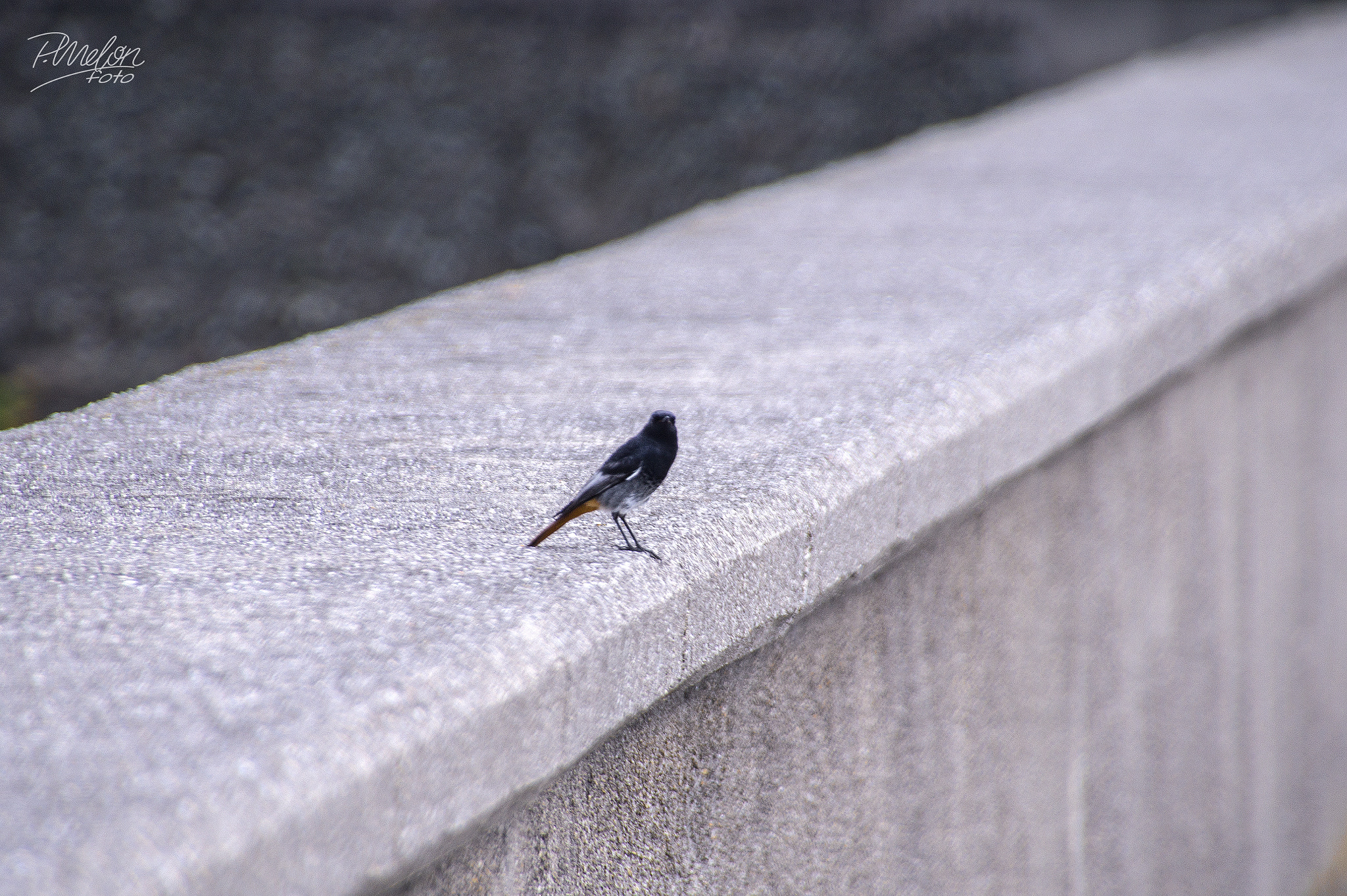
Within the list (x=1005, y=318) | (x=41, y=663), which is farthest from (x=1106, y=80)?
(x=41, y=663)

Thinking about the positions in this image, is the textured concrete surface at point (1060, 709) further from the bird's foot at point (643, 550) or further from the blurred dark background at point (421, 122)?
the blurred dark background at point (421, 122)

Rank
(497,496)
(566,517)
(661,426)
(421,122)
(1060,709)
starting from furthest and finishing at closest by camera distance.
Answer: (421,122) → (1060,709) → (497,496) → (661,426) → (566,517)

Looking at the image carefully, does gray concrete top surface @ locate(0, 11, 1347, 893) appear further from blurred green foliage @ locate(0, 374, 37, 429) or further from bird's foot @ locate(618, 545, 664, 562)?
blurred green foliage @ locate(0, 374, 37, 429)

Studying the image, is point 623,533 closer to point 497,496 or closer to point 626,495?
point 626,495

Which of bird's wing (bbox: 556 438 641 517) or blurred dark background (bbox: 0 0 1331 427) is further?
blurred dark background (bbox: 0 0 1331 427)

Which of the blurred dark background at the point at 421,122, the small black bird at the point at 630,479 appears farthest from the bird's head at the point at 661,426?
the blurred dark background at the point at 421,122

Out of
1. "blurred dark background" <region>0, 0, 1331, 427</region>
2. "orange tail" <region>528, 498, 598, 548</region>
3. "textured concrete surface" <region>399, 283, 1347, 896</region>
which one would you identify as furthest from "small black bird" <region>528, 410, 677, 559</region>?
"blurred dark background" <region>0, 0, 1331, 427</region>

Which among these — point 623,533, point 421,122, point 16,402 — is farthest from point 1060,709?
point 421,122
